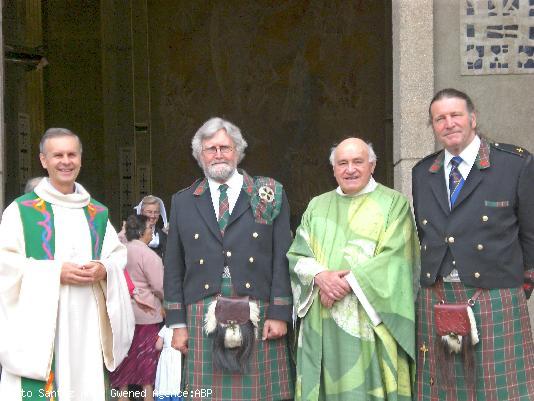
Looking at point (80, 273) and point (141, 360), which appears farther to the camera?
point (141, 360)

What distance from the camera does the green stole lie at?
5289mm

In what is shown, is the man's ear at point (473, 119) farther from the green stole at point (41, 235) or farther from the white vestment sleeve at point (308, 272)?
the green stole at point (41, 235)

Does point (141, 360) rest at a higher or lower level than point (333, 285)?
lower

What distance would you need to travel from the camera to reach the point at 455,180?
517 cm

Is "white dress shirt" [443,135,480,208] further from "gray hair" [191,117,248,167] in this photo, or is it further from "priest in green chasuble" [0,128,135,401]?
"priest in green chasuble" [0,128,135,401]

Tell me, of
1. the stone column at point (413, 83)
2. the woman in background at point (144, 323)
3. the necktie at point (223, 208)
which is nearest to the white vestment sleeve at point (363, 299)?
the necktie at point (223, 208)

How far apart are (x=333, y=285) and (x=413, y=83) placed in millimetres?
2238

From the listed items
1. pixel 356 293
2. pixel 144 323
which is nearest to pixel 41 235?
pixel 356 293

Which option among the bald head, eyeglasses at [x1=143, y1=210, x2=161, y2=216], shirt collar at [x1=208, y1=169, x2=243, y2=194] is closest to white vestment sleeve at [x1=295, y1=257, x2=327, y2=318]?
the bald head

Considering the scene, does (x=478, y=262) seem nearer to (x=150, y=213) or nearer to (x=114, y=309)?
(x=114, y=309)

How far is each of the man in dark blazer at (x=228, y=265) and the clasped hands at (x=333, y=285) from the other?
0.89ft

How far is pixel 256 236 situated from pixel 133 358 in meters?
2.44

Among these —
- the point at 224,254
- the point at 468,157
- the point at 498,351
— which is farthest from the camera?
the point at 224,254

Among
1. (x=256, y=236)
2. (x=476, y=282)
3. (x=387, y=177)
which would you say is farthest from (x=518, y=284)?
(x=387, y=177)
